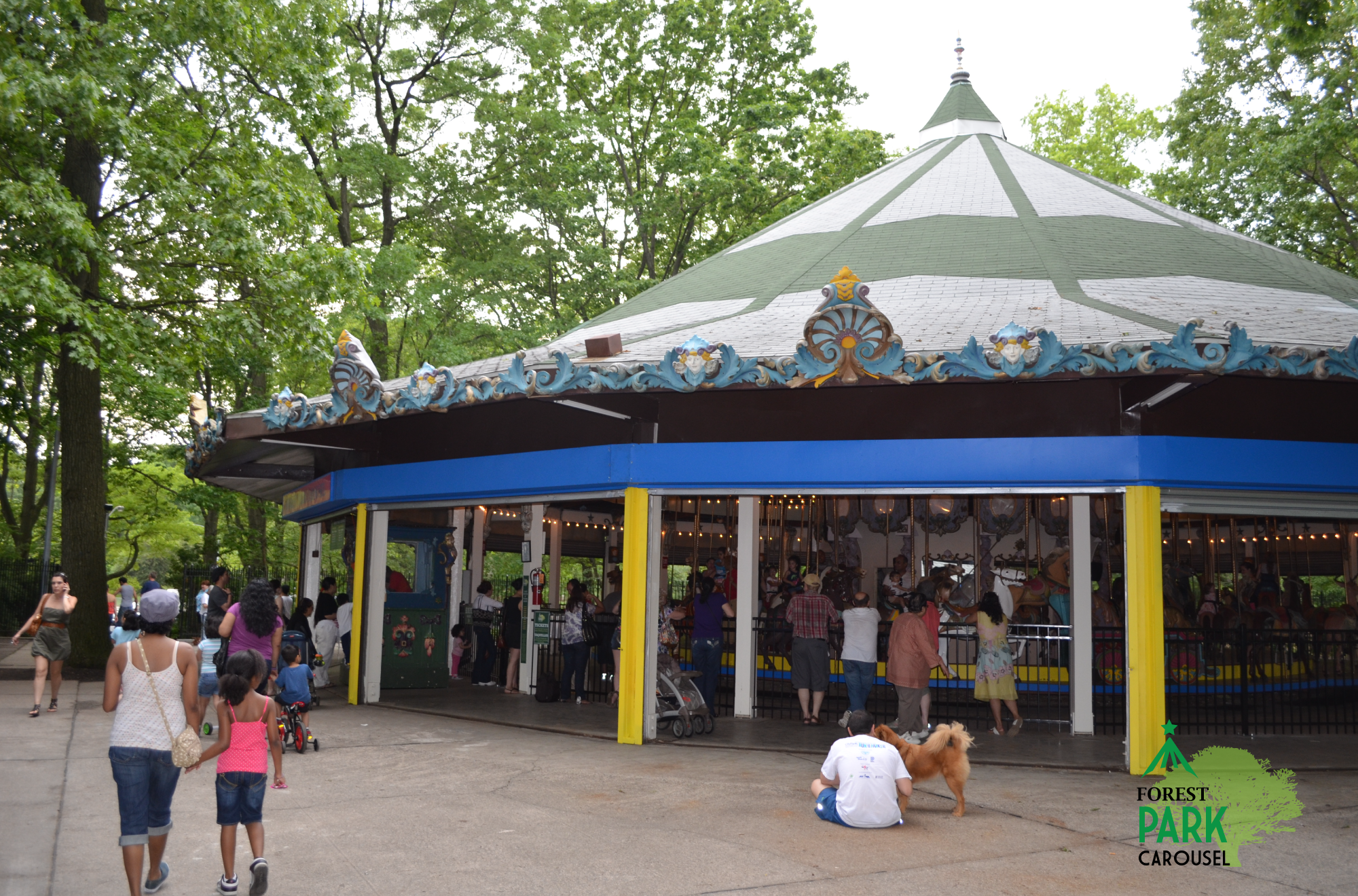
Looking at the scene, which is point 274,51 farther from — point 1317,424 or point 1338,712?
point 1338,712

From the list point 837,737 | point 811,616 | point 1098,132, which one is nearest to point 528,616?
point 811,616

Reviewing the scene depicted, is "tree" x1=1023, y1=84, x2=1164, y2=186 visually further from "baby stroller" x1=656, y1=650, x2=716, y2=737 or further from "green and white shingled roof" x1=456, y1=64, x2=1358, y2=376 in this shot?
"baby stroller" x1=656, y1=650, x2=716, y2=737

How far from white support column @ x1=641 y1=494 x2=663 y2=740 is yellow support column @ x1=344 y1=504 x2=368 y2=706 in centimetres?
483

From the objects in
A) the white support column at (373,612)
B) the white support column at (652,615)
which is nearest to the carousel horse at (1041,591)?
the white support column at (652,615)

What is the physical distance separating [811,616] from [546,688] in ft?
13.6

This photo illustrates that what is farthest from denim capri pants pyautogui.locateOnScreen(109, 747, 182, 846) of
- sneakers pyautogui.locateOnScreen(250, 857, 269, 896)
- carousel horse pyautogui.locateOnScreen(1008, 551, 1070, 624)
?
carousel horse pyautogui.locateOnScreen(1008, 551, 1070, 624)

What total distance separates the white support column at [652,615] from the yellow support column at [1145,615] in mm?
4929

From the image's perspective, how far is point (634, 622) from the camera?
11633mm

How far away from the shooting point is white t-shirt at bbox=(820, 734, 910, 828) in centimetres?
753

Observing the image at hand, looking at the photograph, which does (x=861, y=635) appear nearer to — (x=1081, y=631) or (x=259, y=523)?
(x=1081, y=631)

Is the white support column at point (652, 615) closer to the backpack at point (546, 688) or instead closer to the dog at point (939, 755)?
the backpack at point (546, 688)

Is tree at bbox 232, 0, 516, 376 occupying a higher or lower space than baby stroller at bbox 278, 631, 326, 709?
higher

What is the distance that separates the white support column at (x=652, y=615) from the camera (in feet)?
37.9

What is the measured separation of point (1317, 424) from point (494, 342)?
21.1 m
